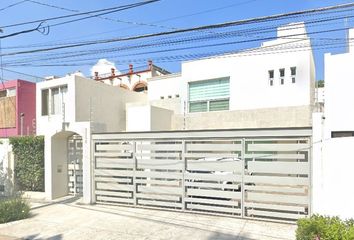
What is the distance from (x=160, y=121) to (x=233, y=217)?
8.99 metres

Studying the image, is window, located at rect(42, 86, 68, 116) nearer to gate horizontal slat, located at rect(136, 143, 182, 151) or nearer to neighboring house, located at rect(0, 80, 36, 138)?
neighboring house, located at rect(0, 80, 36, 138)

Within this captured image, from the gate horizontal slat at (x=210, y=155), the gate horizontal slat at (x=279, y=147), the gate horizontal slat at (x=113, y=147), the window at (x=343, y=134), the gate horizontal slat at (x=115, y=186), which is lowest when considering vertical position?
the gate horizontal slat at (x=115, y=186)

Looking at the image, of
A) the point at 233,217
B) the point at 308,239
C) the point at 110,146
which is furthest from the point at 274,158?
the point at 110,146

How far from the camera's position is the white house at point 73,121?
41.2 feet

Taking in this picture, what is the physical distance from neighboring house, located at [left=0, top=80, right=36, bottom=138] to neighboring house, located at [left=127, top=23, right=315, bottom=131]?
7773 millimetres

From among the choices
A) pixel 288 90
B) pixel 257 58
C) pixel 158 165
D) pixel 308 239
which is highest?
pixel 257 58

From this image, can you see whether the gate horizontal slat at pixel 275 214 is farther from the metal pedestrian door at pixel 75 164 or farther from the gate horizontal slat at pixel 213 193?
the metal pedestrian door at pixel 75 164

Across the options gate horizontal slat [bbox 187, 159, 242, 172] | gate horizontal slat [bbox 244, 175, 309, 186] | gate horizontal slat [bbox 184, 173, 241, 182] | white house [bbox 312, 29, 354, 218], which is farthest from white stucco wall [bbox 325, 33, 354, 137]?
gate horizontal slat [bbox 184, 173, 241, 182]

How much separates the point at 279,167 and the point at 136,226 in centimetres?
407

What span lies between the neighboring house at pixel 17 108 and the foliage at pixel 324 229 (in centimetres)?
1788

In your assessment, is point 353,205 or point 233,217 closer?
point 353,205

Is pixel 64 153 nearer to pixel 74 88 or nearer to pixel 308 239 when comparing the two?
pixel 74 88

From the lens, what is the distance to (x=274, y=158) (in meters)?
9.25

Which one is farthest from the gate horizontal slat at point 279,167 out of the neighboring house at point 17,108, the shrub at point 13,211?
the neighboring house at point 17,108
